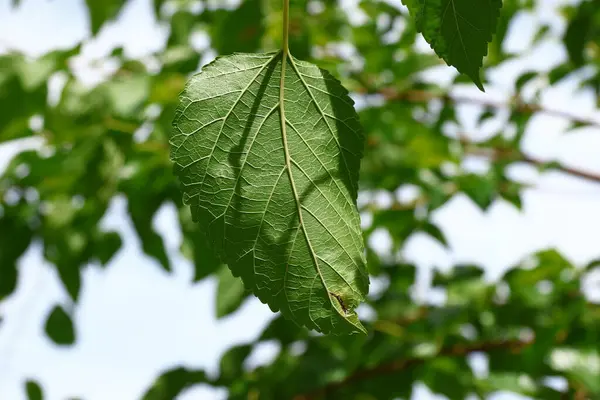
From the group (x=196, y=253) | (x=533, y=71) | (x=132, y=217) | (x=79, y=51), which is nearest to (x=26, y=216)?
(x=132, y=217)

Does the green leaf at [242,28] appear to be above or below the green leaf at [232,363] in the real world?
above

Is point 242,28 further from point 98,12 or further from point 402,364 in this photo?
point 402,364

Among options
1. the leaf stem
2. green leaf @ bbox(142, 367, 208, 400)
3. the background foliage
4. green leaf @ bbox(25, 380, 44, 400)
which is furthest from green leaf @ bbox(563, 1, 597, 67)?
green leaf @ bbox(25, 380, 44, 400)

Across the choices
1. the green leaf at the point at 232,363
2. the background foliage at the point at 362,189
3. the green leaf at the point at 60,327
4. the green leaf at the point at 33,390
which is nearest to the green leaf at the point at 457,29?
the background foliage at the point at 362,189

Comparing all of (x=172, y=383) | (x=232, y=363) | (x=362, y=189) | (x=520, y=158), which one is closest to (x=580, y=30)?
(x=520, y=158)

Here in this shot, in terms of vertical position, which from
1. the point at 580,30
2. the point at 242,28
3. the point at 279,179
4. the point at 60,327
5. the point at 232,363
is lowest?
the point at 60,327

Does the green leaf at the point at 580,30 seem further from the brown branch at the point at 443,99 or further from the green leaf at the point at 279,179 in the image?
the green leaf at the point at 279,179
